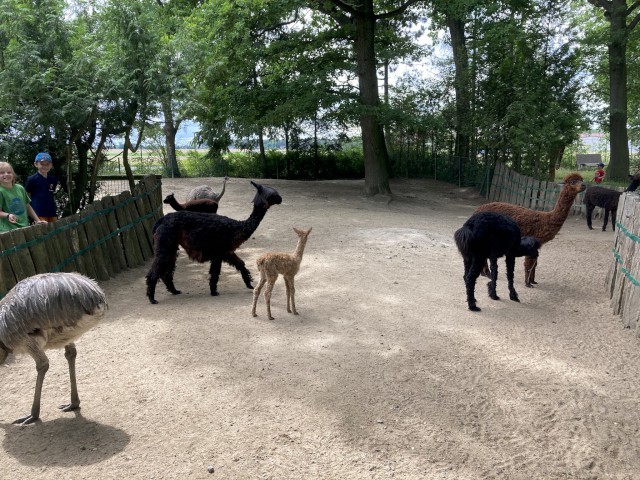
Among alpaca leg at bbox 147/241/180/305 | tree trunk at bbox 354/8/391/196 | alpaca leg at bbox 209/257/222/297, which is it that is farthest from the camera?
tree trunk at bbox 354/8/391/196

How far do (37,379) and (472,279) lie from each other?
4.80 metres

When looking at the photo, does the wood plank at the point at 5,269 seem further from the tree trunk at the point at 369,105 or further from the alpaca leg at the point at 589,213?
the alpaca leg at the point at 589,213

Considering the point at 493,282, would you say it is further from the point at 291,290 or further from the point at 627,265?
the point at 291,290

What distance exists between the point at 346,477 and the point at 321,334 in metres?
2.46

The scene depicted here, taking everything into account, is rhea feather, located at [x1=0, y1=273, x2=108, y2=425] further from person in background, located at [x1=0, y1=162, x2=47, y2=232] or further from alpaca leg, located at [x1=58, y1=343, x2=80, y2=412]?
person in background, located at [x1=0, y1=162, x2=47, y2=232]

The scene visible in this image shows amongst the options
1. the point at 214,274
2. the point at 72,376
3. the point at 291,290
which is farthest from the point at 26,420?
the point at 214,274

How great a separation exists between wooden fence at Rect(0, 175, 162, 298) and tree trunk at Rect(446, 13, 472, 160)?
12.5 meters

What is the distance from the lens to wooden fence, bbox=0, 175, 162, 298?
618 centimetres

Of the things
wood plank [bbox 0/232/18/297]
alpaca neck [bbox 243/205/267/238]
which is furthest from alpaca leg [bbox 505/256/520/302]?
wood plank [bbox 0/232/18/297]

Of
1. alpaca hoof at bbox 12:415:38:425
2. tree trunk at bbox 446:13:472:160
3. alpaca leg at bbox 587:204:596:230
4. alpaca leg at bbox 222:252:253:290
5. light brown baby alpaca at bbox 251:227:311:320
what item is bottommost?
alpaca leg at bbox 587:204:596:230

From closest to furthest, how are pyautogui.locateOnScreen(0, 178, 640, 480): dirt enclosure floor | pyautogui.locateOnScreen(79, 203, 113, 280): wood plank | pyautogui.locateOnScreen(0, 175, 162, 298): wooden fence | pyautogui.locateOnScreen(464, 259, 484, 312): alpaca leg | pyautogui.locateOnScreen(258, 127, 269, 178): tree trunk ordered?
pyautogui.locateOnScreen(0, 178, 640, 480): dirt enclosure floor → pyautogui.locateOnScreen(0, 175, 162, 298): wooden fence → pyautogui.locateOnScreen(464, 259, 484, 312): alpaca leg → pyautogui.locateOnScreen(79, 203, 113, 280): wood plank → pyautogui.locateOnScreen(258, 127, 269, 178): tree trunk

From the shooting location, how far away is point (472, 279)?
704 centimetres

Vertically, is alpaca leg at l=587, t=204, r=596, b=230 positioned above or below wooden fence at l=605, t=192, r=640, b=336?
below

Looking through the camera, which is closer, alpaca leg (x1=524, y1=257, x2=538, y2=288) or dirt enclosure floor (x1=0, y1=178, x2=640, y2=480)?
dirt enclosure floor (x1=0, y1=178, x2=640, y2=480)
